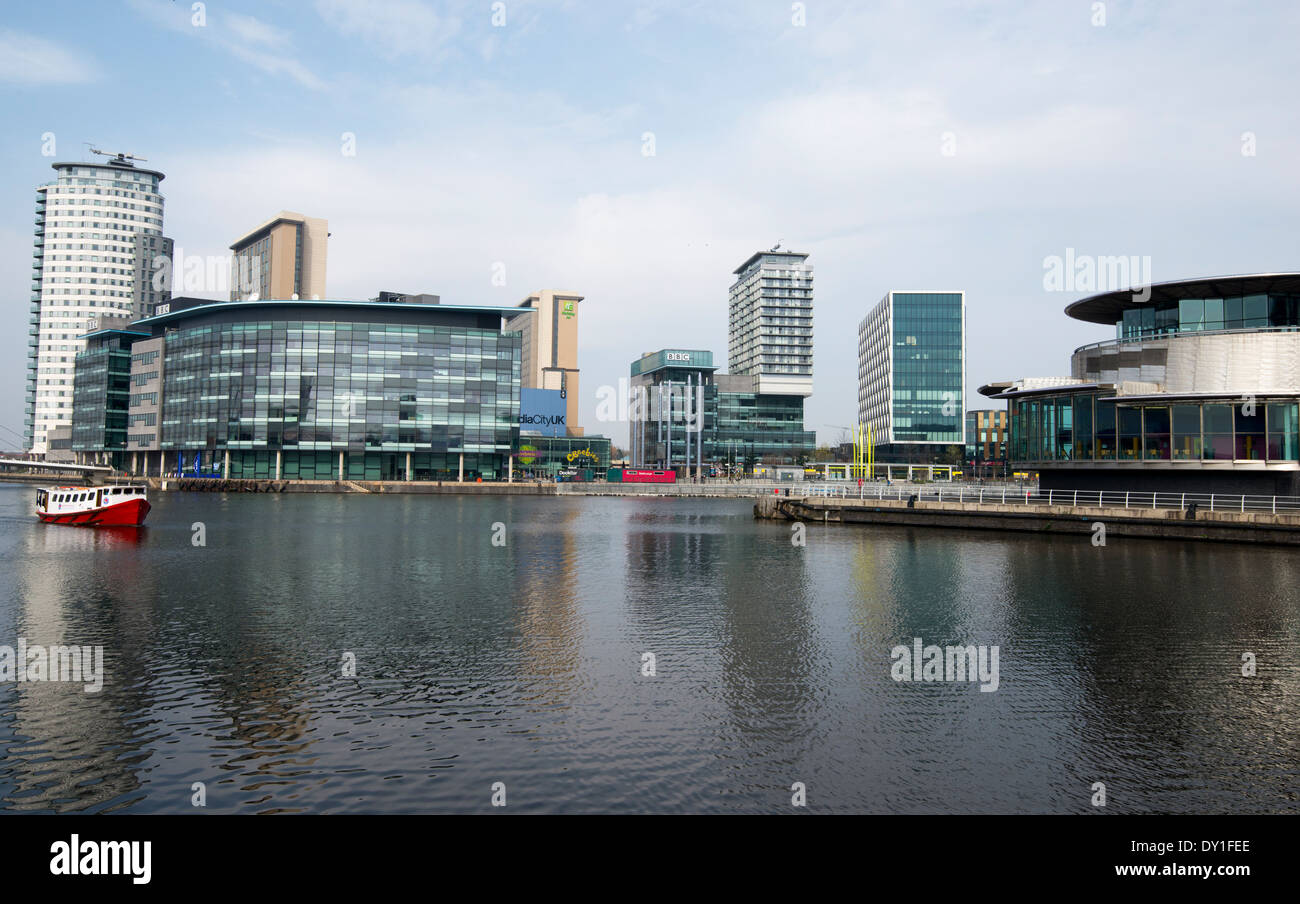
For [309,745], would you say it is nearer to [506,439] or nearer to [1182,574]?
[1182,574]

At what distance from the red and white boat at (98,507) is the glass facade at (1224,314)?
8017 cm

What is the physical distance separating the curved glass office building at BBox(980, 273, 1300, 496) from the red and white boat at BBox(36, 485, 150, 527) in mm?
72810

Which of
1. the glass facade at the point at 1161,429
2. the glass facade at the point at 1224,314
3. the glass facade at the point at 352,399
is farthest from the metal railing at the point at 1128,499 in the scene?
the glass facade at the point at 352,399

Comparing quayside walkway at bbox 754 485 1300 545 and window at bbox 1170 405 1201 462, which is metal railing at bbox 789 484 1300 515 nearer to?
quayside walkway at bbox 754 485 1300 545

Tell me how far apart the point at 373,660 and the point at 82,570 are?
2836 centimetres

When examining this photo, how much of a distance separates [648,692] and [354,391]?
140 metres

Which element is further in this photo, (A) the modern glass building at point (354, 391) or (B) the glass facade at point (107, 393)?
(B) the glass facade at point (107, 393)

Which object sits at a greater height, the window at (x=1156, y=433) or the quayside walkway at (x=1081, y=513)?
the window at (x=1156, y=433)

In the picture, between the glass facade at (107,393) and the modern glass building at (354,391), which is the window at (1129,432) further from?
the glass facade at (107,393)

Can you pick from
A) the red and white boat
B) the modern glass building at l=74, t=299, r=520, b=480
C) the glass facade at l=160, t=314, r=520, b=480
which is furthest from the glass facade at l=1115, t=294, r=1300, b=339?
the modern glass building at l=74, t=299, r=520, b=480

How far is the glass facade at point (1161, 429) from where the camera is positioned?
58.1 m

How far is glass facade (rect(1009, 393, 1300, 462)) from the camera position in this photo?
58062 mm
